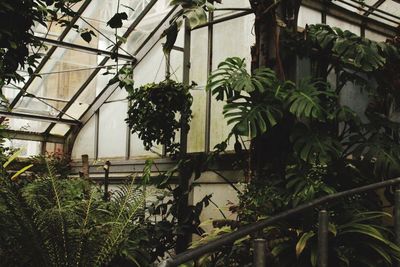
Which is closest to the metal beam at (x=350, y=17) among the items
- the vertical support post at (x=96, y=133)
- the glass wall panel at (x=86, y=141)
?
the vertical support post at (x=96, y=133)

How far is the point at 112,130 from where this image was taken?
8.61m

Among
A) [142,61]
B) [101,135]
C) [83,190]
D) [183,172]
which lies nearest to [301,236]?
[83,190]

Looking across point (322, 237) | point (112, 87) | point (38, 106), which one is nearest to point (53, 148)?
point (38, 106)

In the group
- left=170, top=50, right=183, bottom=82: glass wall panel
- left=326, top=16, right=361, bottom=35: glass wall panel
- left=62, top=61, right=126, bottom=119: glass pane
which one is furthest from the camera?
left=62, top=61, right=126, bottom=119: glass pane

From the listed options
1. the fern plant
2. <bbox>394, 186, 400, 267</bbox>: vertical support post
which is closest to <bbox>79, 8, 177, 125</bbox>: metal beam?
the fern plant

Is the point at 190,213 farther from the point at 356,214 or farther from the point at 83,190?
the point at 356,214

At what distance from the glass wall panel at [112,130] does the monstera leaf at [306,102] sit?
4.32 metres

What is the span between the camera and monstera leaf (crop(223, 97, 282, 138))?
4238 millimetres

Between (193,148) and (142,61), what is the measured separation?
1.89m

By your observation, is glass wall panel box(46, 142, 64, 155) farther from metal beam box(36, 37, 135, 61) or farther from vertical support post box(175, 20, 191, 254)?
vertical support post box(175, 20, 191, 254)

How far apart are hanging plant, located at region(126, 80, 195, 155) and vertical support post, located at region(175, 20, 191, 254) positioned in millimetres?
457

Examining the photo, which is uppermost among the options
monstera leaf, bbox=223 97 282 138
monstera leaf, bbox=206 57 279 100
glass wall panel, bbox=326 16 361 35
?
glass wall panel, bbox=326 16 361 35

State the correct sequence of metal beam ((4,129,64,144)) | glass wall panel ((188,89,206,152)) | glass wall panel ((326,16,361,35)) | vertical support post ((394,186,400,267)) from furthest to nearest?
metal beam ((4,129,64,144)), glass wall panel ((188,89,206,152)), glass wall panel ((326,16,361,35)), vertical support post ((394,186,400,267))

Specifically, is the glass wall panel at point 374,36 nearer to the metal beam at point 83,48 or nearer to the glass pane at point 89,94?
the metal beam at point 83,48
